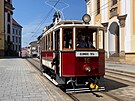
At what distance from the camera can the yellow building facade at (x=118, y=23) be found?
34188mm

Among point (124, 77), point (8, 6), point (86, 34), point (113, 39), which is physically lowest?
point (124, 77)

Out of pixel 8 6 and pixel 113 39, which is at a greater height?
pixel 8 6

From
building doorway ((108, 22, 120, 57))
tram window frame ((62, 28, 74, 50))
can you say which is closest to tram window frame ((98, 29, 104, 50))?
tram window frame ((62, 28, 74, 50))

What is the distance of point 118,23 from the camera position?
127 ft

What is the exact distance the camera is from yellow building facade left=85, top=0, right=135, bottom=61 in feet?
112

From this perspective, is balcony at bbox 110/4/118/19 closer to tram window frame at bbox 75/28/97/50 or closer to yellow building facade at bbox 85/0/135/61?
yellow building facade at bbox 85/0/135/61

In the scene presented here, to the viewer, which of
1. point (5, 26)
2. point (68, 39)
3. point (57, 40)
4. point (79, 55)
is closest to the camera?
point (79, 55)

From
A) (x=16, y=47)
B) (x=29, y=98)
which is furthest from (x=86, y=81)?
(x=16, y=47)

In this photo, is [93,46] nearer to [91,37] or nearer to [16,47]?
[91,37]

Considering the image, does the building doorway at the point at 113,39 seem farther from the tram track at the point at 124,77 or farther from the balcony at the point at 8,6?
the balcony at the point at 8,6

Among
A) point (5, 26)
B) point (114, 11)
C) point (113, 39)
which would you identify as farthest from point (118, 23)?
point (5, 26)

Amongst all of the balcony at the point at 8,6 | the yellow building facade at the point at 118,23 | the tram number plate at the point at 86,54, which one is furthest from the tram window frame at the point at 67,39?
the balcony at the point at 8,6

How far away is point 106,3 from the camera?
43375mm

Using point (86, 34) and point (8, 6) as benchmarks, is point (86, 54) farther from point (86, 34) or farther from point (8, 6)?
point (8, 6)
